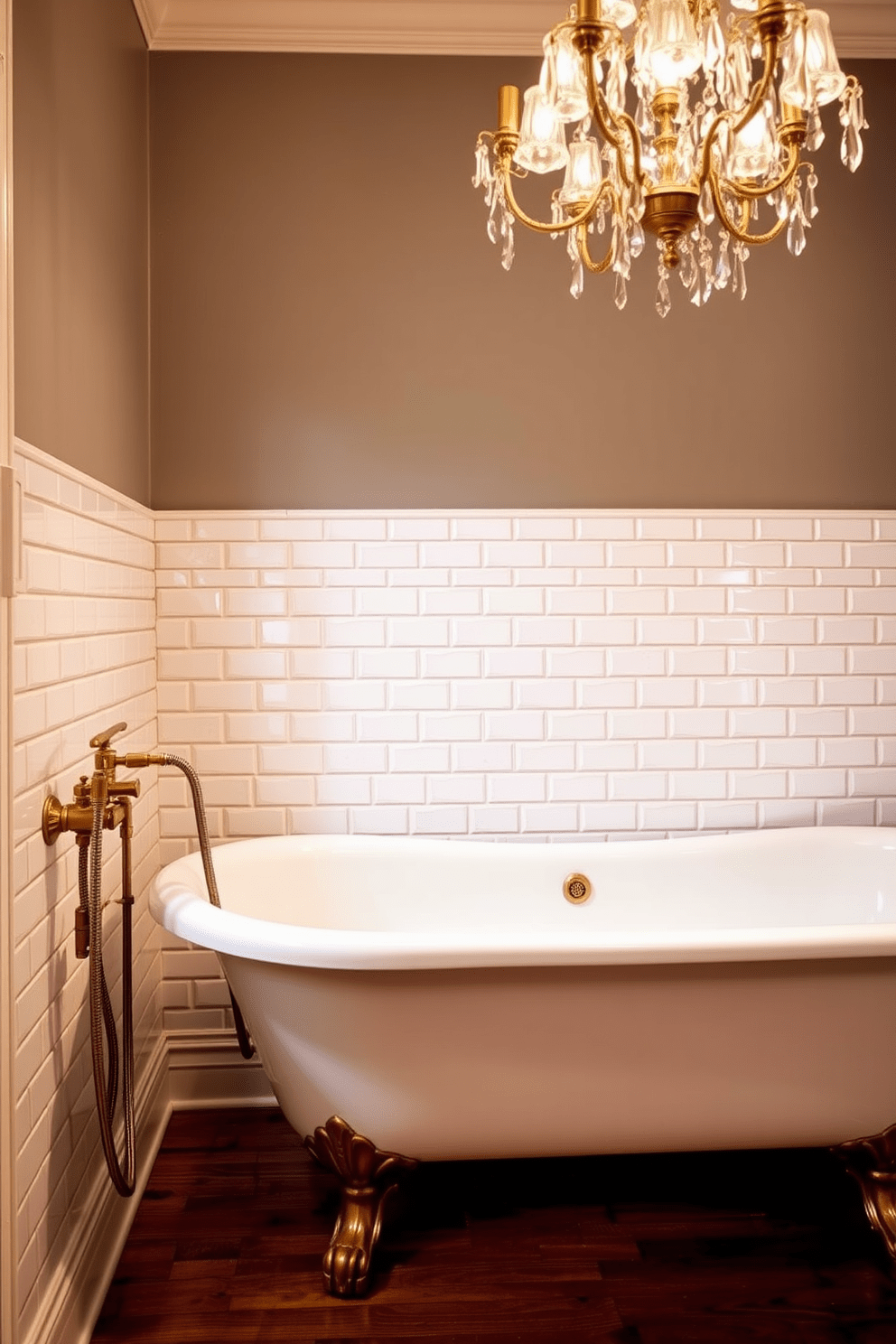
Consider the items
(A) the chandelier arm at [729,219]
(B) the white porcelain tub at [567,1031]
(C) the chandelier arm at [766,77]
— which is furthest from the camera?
(B) the white porcelain tub at [567,1031]

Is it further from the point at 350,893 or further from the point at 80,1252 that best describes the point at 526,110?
the point at 80,1252

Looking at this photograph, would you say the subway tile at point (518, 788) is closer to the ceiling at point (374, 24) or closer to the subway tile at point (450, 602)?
the subway tile at point (450, 602)

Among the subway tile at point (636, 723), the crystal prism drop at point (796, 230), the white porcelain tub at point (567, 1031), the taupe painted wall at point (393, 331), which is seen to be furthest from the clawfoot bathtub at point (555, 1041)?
the taupe painted wall at point (393, 331)

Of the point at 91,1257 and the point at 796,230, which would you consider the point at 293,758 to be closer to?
the point at 91,1257

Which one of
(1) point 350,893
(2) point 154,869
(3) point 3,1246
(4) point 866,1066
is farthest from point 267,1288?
(4) point 866,1066

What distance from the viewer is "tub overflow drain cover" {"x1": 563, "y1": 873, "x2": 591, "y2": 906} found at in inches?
104

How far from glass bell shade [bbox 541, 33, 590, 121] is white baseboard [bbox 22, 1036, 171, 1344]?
220 cm

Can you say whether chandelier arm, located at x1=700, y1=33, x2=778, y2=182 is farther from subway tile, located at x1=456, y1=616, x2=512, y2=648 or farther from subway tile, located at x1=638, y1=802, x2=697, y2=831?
subway tile, located at x1=638, y1=802, x2=697, y2=831

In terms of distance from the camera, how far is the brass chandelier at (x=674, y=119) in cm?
152

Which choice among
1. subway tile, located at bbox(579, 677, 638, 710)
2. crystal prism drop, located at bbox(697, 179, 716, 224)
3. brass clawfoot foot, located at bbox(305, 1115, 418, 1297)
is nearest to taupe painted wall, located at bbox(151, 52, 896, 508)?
subway tile, located at bbox(579, 677, 638, 710)

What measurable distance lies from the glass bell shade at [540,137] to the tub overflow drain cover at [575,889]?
172 centimetres

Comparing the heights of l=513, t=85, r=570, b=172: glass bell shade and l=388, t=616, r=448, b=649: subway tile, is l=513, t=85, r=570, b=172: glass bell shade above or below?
above

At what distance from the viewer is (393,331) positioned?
9.43 feet

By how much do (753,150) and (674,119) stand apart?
6.7 inches
